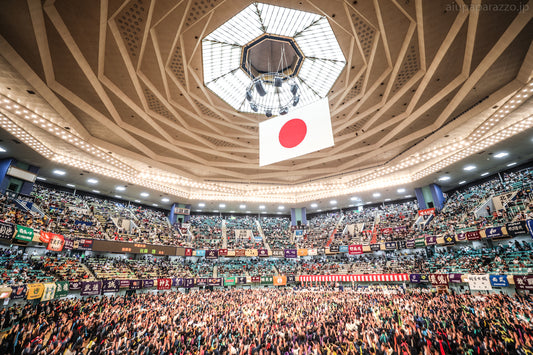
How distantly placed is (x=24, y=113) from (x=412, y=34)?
27.4 meters

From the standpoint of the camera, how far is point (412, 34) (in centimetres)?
1430

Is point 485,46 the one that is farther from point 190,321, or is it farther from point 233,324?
point 190,321

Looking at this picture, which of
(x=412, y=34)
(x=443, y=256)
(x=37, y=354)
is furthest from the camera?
(x=443, y=256)

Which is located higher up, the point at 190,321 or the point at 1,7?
the point at 1,7

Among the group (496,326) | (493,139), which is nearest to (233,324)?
(496,326)

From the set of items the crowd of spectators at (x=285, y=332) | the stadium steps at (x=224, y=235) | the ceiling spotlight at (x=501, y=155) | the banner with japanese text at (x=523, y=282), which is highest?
the ceiling spotlight at (x=501, y=155)

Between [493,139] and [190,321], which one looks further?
[493,139]

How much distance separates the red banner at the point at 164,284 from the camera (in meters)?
30.4

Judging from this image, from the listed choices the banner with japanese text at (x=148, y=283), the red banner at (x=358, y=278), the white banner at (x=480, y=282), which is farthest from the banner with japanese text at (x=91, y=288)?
the white banner at (x=480, y=282)

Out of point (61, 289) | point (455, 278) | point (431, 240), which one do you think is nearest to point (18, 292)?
point (61, 289)

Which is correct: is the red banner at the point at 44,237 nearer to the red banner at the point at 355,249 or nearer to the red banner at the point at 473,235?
the red banner at the point at 355,249

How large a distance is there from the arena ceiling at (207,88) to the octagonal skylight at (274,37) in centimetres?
105

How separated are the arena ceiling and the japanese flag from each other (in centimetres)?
680

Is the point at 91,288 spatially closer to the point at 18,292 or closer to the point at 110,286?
the point at 110,286
